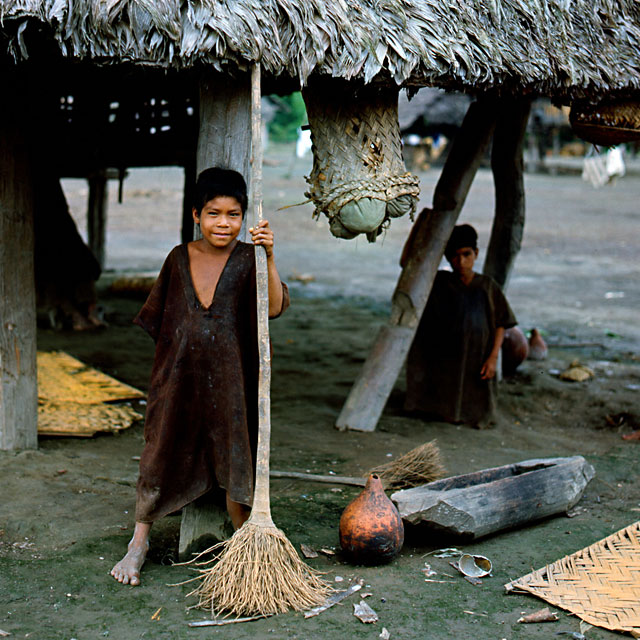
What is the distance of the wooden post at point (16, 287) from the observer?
14.5ft

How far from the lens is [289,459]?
4.99 m

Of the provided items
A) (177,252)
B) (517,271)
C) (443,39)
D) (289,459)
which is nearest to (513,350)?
(289,459)

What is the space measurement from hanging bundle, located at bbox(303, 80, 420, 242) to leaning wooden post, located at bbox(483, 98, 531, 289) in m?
2.87

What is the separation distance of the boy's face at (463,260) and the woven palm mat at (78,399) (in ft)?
8.09

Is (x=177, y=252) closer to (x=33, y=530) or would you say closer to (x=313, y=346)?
(x=33, y=530)

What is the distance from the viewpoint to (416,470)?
449cm

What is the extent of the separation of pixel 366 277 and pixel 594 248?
5.03m

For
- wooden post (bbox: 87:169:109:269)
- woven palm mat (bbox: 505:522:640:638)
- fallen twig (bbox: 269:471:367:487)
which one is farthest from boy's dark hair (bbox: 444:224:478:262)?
wooden post (bbox: 87:169:109:269)

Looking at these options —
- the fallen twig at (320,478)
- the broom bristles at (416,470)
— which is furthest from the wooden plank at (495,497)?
the fallen twig at (320,478)

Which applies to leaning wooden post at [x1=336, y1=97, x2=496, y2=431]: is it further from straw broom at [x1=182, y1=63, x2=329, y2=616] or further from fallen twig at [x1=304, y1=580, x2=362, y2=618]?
straw broom at [x1=182, y1=63, x2=329, y2=616]

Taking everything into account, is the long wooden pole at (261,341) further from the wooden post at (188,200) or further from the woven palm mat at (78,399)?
the wooden post at (188,200)

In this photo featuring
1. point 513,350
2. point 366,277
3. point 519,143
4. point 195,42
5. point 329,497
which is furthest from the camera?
point 366,277

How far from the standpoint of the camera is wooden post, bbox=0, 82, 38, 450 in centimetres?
443

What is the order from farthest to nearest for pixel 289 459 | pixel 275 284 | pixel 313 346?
pixel 313 346 → pixel 289 459 → pixel 275 284
